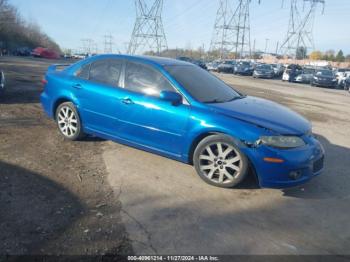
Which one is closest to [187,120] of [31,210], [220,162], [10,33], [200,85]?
[220,162]

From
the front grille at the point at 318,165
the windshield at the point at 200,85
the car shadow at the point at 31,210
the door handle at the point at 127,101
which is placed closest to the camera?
the car shadow at the point at 31,210

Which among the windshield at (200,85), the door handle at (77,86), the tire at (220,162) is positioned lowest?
the tire at (220,162)

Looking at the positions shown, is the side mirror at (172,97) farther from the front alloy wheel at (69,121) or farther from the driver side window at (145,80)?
the front alloy wheel at (69,121)

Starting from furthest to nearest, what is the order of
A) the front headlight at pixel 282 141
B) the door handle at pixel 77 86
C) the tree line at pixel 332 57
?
the tree line at pixel 332 57 < the door handle at pixel 77 86 < the front headlight at pixel 282 141

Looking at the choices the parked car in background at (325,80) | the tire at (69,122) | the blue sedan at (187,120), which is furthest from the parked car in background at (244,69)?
the tire at (69,122)

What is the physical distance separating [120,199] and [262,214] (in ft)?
5.30

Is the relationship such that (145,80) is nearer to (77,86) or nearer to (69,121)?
(77,86)

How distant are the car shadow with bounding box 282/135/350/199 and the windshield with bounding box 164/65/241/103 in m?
1.64

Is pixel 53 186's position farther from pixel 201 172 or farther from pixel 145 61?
pixel 145 61

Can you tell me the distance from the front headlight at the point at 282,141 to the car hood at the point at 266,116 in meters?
0.08

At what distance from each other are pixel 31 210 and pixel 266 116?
308 cm

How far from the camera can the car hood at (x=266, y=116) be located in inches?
173

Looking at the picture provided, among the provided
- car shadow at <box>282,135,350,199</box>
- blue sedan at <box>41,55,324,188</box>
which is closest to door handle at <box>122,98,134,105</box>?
blue sedan at <box>41,55,324,188</box>

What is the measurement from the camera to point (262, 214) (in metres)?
3.91
